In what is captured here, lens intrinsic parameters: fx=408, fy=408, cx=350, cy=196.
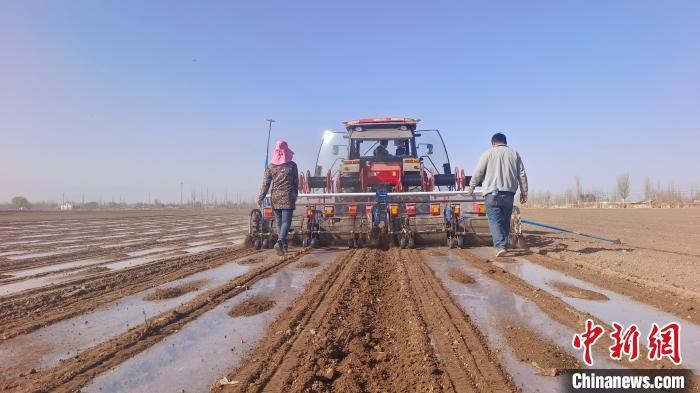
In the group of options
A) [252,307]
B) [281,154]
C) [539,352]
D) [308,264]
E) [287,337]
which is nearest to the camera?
[539,352]

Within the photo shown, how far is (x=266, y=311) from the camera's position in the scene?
3.98 m

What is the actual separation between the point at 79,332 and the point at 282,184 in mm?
4753

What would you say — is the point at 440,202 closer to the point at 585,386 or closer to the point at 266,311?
the point at 266,311

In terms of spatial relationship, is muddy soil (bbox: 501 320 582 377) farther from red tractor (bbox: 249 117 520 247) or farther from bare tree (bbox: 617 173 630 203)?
bare tree (bbox: 617 173 630 203)

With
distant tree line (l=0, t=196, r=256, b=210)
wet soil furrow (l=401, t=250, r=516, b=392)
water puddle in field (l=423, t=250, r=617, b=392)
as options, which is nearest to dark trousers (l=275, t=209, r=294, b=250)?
water puddle in field (l=423, t=250, r=617, b=392)

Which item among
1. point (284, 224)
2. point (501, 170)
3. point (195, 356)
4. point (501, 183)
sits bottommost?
point (195, 356)

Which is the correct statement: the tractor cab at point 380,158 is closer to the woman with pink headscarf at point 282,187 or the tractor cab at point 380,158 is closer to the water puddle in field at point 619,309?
the woman with pink headscarf at point 282,187

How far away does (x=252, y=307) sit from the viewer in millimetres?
4133

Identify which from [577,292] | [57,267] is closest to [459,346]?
[577,292]

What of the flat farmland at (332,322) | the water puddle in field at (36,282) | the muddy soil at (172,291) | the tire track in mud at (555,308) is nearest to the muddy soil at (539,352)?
the flat farmland at (332,322)

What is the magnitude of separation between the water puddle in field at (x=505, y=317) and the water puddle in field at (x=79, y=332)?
3.04 meters

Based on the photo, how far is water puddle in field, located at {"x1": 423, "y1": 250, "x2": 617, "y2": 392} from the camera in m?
2.43

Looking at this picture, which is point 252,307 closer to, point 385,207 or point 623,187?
point 385,207

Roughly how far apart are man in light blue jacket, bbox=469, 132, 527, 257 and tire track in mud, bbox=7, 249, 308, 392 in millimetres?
4516
